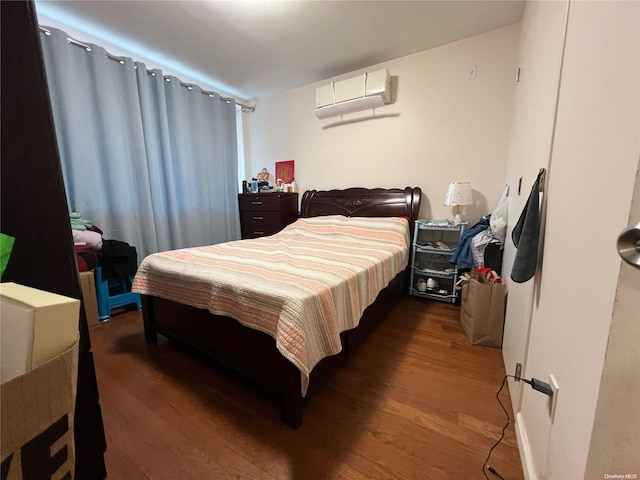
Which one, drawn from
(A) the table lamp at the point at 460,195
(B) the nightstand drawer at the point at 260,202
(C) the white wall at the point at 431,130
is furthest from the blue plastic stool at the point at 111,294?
(A) the table lamp at the point at 460,195

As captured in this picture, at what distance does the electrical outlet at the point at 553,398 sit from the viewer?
0.75 m

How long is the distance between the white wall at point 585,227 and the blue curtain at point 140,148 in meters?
3.24

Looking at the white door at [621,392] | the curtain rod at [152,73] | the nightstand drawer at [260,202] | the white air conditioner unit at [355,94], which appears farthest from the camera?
the nightstand drawer at [260,202]

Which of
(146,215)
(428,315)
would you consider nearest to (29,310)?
(428,315)

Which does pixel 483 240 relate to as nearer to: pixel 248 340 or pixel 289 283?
pixel 289 283

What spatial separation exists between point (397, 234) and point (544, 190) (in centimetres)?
133

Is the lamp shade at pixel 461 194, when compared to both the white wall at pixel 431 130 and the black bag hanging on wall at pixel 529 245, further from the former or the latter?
the black bag hanging on wall at pixel 529 245

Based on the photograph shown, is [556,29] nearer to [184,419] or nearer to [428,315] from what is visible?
[428,315]

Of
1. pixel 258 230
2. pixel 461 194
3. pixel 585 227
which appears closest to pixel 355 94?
pixel 461 194

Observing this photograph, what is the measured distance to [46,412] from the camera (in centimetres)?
38

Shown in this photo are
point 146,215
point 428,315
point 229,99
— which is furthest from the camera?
point 229,99

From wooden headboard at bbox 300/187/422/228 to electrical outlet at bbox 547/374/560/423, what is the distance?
1992 millimetres

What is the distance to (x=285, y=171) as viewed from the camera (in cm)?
367

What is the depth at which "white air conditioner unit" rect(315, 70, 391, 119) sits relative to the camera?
2.65 m
